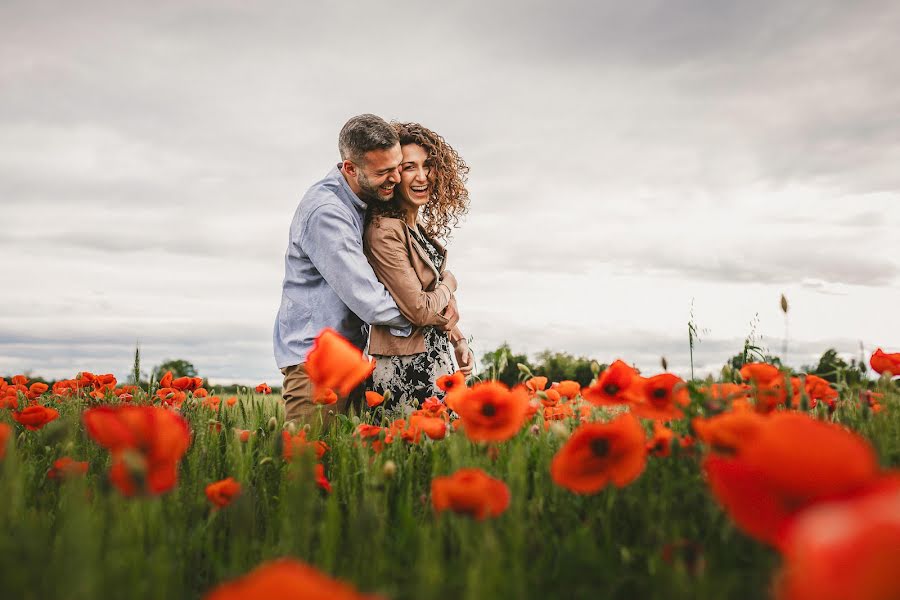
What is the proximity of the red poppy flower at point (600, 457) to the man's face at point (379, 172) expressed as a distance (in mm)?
3297

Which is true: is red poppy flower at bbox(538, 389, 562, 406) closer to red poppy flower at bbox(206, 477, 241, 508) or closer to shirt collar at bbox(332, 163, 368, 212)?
red poppy flower at bbox(206, 477, 241, 508)

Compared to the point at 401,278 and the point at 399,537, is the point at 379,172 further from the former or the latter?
the point at 399,537

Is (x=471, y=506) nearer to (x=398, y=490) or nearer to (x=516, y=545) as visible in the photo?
(x=516, y=545)

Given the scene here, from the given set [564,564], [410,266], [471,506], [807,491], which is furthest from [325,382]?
[410,266]

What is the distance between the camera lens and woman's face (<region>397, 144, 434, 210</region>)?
505 cm

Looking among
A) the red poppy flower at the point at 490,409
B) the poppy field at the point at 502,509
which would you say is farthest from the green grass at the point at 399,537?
the red poppy flower at the point at 490,409

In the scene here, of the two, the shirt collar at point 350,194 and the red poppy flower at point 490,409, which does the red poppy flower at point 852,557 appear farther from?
the shirt collar at point 350,194

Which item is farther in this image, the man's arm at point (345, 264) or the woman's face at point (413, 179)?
the woman's face at point (413, 179)

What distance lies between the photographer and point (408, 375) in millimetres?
4754

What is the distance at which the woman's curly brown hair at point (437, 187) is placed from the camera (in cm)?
509

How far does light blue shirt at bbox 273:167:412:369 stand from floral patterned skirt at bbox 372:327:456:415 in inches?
8.3

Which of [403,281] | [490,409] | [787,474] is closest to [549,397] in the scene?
[490,409]

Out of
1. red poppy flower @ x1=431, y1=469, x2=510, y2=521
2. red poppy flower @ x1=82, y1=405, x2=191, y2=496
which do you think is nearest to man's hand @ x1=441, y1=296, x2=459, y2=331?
red poppy flower @ x1=431, y1=469, x2=510, y2=521

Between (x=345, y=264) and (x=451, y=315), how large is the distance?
985 millimetres
